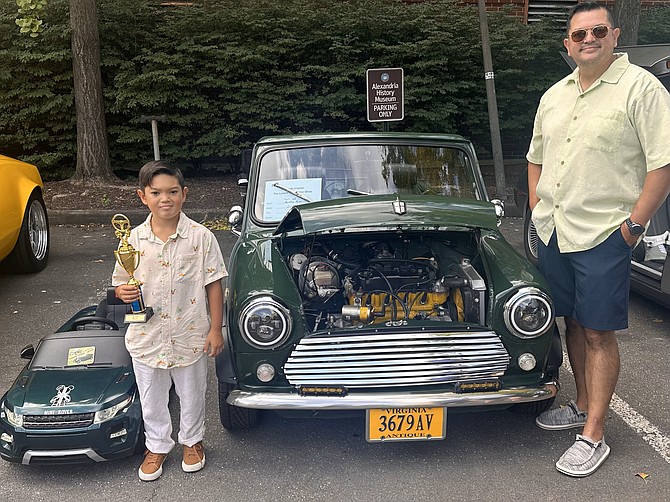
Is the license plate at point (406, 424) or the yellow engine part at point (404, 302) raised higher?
the yellow engine part at point (404, 302)

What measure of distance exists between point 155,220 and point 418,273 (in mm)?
1447

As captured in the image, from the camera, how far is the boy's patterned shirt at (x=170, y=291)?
2867 mm

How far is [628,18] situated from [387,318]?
24.9 feet

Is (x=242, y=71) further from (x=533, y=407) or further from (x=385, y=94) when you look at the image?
(x=533, y=407)

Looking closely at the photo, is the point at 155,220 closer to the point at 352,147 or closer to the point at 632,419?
the point at 352,147

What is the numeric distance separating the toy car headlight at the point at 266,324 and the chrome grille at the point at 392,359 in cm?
10

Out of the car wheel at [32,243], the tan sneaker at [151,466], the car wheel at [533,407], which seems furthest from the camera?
the car wheel at [32,243]

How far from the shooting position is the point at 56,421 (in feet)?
9.36

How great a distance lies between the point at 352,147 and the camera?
13.8 ft

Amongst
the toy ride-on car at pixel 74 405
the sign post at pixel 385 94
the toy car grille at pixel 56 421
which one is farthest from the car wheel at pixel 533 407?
the sign post at pixel 385 94

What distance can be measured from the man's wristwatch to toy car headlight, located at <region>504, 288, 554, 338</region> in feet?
1.63

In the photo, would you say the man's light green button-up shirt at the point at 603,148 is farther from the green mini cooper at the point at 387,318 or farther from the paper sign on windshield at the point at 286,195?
the paper sign on windshield at the point at 286,195

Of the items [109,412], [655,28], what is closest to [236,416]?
[109,412]

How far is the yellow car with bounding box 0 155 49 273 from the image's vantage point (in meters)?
5.54
